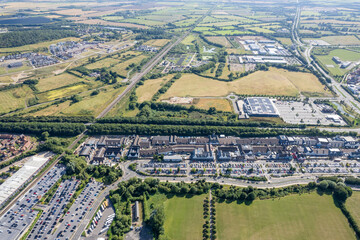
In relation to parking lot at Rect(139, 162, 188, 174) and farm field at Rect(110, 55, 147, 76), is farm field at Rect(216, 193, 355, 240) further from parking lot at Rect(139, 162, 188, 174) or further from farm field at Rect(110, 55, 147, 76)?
farm field at Rect(110, 55, 147, 76)

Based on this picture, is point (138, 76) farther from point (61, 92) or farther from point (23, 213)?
point (23, 213)

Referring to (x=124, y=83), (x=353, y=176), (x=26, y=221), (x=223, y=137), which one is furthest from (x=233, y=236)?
(x=124, y=83)

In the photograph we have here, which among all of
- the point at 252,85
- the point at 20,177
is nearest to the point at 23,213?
the point at 20,177

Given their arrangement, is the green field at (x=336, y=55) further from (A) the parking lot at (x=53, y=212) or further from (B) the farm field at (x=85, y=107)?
(A) the parking lot at (x=53, y=212)

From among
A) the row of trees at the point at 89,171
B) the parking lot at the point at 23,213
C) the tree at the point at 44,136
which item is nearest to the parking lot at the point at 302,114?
the row of trees at the point at 89,171

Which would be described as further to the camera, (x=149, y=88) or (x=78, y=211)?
(x=149, y=88)

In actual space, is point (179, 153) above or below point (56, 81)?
below

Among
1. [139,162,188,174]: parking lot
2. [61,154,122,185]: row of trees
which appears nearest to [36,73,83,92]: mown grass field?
[61,154,122,185]: row of trees
